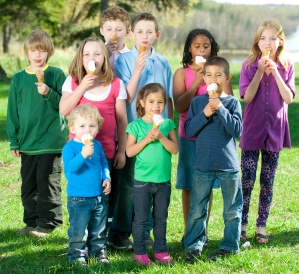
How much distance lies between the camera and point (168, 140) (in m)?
4.71

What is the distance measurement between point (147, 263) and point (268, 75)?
6.39 feet

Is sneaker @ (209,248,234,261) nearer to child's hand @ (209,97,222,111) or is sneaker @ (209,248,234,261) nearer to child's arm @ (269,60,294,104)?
child's hand @ (209,97,222,111)

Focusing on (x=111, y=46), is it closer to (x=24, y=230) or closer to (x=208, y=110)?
(x=208, y=110)

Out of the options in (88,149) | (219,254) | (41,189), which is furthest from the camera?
(41,189)

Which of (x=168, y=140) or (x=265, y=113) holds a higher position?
(x=265, y=113)

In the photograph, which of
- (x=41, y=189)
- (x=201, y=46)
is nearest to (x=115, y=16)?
(x=201, y=46)

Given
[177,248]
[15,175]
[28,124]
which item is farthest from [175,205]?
[15,175]

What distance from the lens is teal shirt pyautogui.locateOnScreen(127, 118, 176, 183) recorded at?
15.6 feet

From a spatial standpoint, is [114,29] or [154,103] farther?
[114,29]

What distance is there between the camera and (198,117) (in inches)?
187

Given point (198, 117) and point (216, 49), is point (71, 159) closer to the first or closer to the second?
point (198, 117)

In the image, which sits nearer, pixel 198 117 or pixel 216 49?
pixel 198 117

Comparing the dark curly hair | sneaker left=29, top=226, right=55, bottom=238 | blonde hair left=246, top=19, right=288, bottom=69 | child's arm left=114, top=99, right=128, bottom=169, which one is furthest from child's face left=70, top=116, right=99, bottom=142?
blonde hair left=246, top=19, right=288, bottom=69

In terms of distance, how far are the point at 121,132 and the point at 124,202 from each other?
68 cm
